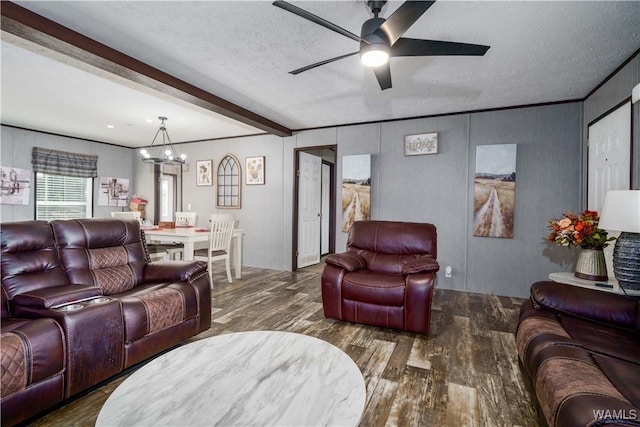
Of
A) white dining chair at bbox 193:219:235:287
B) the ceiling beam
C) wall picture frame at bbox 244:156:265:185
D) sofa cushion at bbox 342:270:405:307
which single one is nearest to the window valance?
wall picture frame at bbox 244:156:265:185

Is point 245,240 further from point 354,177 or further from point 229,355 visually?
point 229,355

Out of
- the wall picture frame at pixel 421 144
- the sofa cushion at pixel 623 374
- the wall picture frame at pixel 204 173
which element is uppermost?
the wall picture frame at pixel 421 144

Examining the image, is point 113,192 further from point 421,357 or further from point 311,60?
point 421,357

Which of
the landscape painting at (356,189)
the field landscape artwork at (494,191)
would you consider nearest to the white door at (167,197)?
the landscape painting at (356,189)

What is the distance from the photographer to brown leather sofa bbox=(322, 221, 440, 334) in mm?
2680

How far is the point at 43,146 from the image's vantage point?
5.59 m

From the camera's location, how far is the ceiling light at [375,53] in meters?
1.88

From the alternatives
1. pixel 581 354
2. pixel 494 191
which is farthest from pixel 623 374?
pixel 494 191

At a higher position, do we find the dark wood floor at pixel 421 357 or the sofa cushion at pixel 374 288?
the sofa cushion at pixel 374 288

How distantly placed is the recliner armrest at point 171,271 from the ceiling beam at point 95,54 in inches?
71.2

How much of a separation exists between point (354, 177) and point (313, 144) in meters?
1.00

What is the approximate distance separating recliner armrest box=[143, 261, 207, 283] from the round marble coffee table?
1038 mm

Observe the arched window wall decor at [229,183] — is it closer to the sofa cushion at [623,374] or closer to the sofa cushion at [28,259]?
the sofa cushion at [28,259]

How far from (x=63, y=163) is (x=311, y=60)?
5.71 meters
